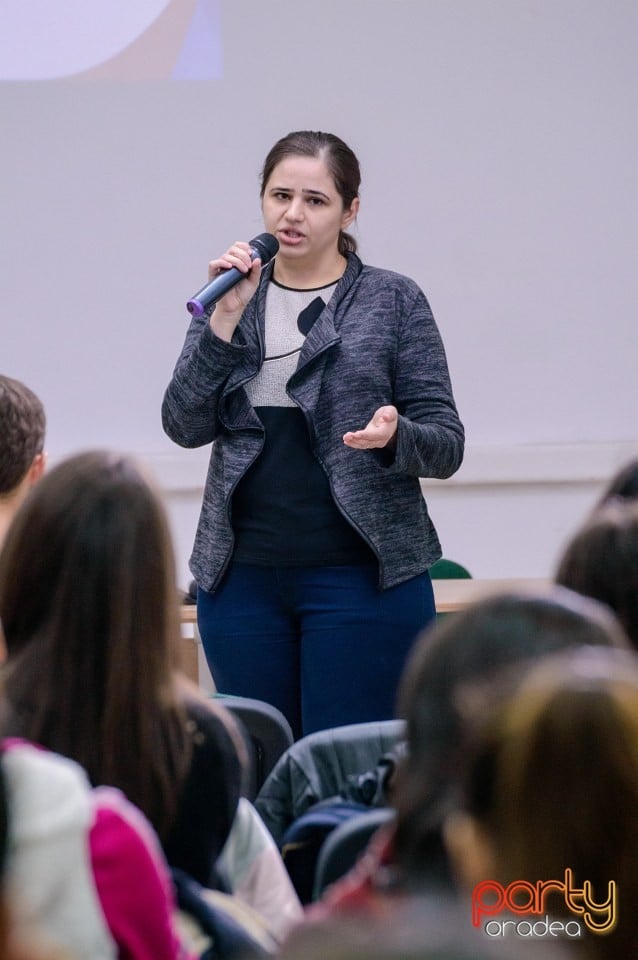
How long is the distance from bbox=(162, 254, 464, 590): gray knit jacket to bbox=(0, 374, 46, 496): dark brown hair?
0.28m

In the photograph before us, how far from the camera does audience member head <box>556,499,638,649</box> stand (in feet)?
4.40

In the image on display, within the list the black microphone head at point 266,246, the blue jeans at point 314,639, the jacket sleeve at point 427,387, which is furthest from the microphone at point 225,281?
the blue jeans at point 314,639

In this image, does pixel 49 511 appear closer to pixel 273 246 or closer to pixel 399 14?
pixel 273 246

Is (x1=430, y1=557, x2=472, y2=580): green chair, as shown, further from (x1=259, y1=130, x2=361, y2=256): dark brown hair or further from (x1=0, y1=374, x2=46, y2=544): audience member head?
(x1=0, y1=374, x2=46, y2=544): audience member head

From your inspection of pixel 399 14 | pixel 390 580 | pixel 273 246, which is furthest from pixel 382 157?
pixel 390 580

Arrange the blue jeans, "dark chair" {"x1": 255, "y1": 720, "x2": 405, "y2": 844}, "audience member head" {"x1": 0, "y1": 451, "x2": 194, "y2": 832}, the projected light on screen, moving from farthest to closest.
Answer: the projected light on screen, the blue jeans, "dark chair" {"x1": 255, "y1": 720, "x2": 405, "y2": 844}, "audience member head" {"x1": 0, "y1": 451, "x2": 194, "y2": 832}

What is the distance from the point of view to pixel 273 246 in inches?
85.9

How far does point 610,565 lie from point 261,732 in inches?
24.9

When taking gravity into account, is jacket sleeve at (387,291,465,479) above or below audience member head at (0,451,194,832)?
above

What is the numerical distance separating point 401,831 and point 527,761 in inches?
10.8

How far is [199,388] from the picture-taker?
2.11 metres

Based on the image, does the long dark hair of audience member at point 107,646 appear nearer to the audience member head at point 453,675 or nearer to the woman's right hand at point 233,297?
the audience member head at point 453,675

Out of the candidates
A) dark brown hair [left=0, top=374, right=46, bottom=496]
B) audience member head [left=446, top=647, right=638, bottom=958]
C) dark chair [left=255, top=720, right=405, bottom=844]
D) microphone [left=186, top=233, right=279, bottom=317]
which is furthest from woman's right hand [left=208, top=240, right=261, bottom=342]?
audience member head [left=446, top=647, right=638, bottom=958]

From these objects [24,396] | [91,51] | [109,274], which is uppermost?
[91,51]
